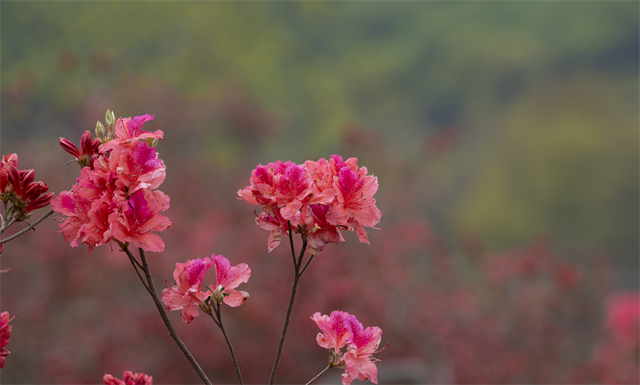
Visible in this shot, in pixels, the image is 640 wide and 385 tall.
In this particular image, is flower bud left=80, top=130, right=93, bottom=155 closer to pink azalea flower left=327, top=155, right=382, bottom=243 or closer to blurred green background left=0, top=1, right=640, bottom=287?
pink azalea flower left=327, top=155, right=382, bottom=243

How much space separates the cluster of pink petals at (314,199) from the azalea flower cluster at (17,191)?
0.34m

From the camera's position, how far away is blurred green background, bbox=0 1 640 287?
24.7 feet

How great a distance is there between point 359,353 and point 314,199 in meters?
0.25

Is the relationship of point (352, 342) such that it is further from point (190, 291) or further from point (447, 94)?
point (447, 94)

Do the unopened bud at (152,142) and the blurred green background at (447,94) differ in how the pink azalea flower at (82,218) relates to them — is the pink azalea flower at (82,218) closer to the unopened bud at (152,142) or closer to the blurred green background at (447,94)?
the unopened bud at (152,142)

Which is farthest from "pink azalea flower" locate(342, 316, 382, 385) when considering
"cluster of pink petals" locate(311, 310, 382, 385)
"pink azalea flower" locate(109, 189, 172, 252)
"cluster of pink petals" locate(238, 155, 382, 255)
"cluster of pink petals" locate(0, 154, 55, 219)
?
"cluster of pink petals" locate(0, 154, 55, 219)

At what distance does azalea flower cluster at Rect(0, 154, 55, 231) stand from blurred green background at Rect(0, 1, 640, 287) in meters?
6.07

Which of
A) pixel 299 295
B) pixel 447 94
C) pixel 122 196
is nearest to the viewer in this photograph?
pixel 122 196

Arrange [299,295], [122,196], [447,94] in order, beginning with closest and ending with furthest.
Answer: [122,196] < [299,295] < [447,94]

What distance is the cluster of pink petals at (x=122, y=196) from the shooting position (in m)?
0.66

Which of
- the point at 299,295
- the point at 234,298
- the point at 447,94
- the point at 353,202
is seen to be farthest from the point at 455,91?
the point at 234,298

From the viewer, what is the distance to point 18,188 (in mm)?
746

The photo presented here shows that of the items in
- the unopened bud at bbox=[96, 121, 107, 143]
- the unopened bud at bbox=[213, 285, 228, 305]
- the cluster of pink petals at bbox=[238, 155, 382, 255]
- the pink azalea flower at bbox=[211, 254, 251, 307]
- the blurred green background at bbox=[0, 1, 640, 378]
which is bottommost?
the unopened bud at bbox=[213, 285, 228, 305]

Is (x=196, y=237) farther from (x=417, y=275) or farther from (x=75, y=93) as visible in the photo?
(x=417, y=275)
